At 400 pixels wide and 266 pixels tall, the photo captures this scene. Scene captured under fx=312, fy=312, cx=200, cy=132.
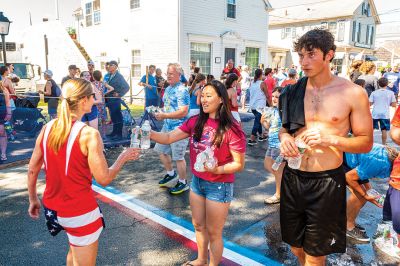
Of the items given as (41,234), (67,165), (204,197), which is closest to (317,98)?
(204,197)

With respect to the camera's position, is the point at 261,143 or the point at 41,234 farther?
the point at 261,143

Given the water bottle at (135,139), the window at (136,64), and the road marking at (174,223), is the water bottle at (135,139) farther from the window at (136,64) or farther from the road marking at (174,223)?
the window at (136,64)

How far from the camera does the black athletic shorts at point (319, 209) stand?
2387mm

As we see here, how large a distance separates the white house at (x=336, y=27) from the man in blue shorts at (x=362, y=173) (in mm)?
27092

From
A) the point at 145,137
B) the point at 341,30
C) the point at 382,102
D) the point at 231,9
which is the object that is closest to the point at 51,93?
the point at 145,137

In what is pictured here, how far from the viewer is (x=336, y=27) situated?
32.1 metres

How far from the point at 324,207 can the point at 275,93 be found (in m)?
2.99

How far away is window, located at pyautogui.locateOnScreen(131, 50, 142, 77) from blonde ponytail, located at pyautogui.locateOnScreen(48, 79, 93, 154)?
1613 cm

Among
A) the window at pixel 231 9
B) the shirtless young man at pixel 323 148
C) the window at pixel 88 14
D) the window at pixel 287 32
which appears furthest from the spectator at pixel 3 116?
the window at pixel 287 32

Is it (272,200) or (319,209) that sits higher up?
(319,209)

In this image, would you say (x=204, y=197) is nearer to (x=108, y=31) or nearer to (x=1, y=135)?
(x=1, y=135)

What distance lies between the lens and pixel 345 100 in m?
2.28

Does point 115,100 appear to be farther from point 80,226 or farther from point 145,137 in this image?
point 80,226

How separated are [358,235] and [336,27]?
33.1 m
